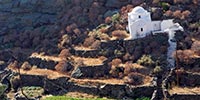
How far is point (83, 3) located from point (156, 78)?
18763mm

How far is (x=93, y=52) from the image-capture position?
186ft

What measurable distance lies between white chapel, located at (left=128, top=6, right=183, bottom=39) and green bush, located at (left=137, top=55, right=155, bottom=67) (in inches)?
123

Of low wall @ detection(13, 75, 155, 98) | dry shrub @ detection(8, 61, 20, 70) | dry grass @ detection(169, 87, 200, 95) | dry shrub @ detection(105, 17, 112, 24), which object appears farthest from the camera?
dry shrub @ detection(105, 17, 112, 24)

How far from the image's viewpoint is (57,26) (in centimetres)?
6462

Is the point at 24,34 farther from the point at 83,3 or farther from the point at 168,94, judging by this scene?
the point at 168,94

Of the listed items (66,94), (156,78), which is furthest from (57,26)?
(156,78)

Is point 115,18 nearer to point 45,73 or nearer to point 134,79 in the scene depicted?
point 45,73

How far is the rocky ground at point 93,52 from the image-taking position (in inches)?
2005

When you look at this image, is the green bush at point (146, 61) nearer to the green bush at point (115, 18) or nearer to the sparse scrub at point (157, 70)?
the sparse scrub at point (157, 70)

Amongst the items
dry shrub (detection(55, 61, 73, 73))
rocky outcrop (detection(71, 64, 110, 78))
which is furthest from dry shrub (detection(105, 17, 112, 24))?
rocky outcrop (detection(71, 64, 110, 78))

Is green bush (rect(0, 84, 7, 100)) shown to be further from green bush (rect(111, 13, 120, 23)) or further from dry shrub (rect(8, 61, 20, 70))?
green bush (rect(111, 13, 120, 23))

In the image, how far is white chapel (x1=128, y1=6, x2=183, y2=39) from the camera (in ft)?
182

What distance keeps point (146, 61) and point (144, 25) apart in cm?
427

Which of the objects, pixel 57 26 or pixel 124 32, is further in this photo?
pixel 57 26
